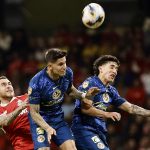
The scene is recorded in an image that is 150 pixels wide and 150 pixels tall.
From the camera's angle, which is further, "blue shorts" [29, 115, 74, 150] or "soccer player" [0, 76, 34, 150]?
"soccer player" [0, 76, 34, 150]

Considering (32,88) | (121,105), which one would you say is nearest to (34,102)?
(32,88)

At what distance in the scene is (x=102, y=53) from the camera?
658 inches

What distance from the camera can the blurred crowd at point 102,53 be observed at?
1459cm

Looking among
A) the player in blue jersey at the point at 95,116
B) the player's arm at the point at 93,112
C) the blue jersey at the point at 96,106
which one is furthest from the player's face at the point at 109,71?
the player's arm at the point at 93,112

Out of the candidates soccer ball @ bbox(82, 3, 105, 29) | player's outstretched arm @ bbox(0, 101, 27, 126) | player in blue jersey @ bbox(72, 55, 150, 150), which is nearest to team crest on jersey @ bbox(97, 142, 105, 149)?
player in blue jersey @ bbox(72, 55, 150, 150)

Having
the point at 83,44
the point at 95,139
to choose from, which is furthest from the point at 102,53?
the point at 95,139

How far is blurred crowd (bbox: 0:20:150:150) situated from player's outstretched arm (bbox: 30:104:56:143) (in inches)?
224

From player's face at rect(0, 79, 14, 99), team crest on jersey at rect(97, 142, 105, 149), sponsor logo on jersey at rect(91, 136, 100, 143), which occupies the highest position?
player's face at rect(0, 79, 14, 99)

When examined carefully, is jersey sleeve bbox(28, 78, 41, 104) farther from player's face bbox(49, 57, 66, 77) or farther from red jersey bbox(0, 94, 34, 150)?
red jersey bbox(0, 94, 34, 150)

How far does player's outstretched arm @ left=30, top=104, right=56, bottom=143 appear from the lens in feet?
27.4

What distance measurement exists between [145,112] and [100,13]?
1.68 metres

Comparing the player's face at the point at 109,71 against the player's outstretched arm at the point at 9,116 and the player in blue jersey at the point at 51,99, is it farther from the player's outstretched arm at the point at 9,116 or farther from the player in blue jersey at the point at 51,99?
the player's outstretched arm at the point at 9,116

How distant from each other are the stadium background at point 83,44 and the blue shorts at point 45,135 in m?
5.26

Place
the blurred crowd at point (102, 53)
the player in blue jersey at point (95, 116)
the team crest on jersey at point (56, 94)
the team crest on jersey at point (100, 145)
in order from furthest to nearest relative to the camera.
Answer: the blurred crowd at point (102, 53) → the player in blue jersey at point (95, 116) → the team crest on jersey at point (100, 145) → the team crest on jersey at point (56, 94)
